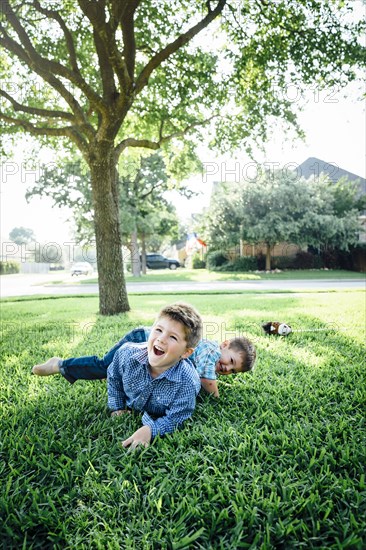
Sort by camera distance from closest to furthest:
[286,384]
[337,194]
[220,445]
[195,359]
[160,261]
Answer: [220,445], [195,359], [286,384], [337,194], [160,261]

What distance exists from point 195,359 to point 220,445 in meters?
0.74

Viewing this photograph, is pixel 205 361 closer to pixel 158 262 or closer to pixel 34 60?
pixel 34 60

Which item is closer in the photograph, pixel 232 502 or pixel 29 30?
pixel 232 502

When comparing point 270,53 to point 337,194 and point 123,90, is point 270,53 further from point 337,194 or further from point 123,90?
point 337,194

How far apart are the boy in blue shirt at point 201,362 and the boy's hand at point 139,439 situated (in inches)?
27.5

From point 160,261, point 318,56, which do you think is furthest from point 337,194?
point 318,56

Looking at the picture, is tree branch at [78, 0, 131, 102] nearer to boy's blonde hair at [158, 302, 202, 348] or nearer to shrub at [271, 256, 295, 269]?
boy's blonde hair at [158, 302, 202, 348]

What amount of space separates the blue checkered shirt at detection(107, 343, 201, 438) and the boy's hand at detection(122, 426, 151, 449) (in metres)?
0.04

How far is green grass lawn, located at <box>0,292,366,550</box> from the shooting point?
1.30 m

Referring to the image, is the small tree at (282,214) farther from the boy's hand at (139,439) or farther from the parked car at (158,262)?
the boy's hand at (139,439)

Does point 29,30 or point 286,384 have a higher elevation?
point 29,30

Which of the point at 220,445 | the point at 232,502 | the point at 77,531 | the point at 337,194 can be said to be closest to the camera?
the point at 77,531

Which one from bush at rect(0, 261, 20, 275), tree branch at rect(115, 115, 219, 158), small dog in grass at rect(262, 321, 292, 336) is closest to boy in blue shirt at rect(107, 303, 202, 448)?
small dog in grass at rect(262, 321, 292, 336)

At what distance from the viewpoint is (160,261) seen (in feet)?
115
